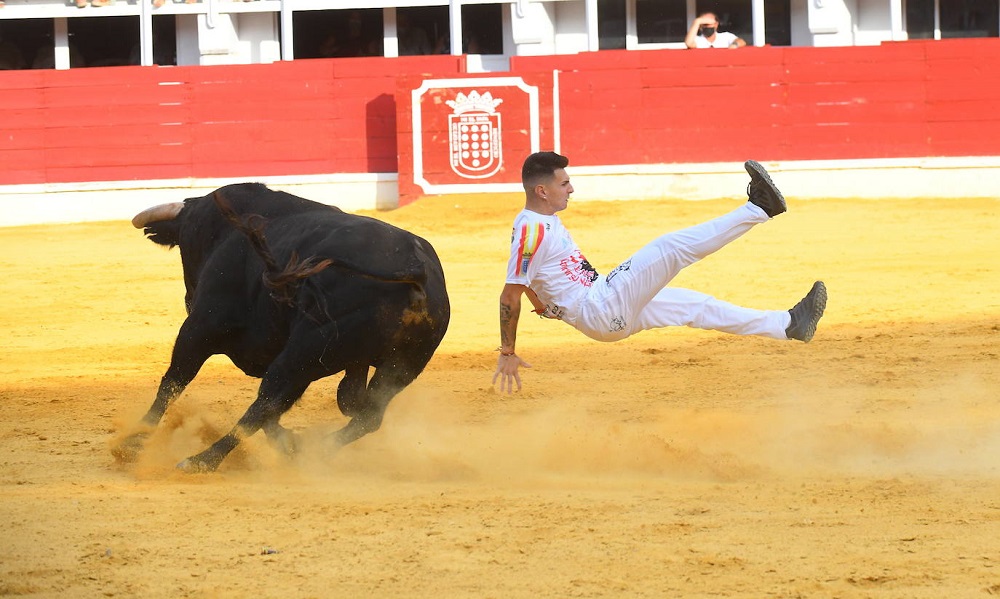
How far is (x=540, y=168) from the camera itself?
4820mm

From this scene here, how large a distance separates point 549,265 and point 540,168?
1.22ft

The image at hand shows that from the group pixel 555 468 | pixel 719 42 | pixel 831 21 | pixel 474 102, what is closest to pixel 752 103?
pixel 719 42

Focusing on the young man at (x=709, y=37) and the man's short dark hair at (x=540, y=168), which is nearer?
the man's short dark hair at (x=540, y=168)

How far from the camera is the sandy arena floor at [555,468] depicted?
10.6ft

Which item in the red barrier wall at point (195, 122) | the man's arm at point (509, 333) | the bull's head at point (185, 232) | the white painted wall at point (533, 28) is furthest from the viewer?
the white painted wall at point (533, 28)

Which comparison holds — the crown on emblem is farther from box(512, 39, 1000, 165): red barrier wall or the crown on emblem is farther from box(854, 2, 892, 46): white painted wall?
box(854, 2, 892, 46): white painted wall

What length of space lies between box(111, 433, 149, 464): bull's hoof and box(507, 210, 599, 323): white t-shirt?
5.02 feet

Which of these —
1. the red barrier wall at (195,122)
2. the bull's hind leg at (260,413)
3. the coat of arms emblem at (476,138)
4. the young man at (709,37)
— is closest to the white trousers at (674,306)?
the bull's hind leg at (260,413)

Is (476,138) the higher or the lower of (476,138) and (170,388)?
the higher

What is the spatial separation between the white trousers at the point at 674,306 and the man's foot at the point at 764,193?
0.03 m

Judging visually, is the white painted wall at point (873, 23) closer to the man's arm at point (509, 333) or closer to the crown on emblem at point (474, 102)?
the crown on emblem at point (474, 102)

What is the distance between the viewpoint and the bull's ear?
17.8 feet

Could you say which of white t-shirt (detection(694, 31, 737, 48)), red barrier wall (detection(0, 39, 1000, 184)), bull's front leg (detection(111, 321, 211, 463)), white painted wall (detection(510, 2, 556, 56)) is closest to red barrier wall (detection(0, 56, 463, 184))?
red barrier wall (detection(0, 39, 1000, 184))

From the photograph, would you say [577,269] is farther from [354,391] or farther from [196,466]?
[196,466]
